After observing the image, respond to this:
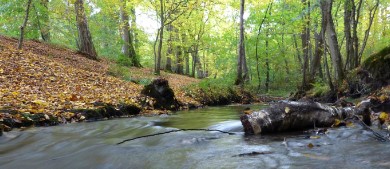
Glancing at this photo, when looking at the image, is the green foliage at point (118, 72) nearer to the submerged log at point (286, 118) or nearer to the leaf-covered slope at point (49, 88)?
the leaf-covered slope at point (49, 88)

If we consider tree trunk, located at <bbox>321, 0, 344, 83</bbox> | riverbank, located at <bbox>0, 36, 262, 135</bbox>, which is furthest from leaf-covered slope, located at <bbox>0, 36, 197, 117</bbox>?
tree trunk, located at <bbox>321, 0, 344, 83</bbox>

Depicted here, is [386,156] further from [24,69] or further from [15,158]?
[24,69]

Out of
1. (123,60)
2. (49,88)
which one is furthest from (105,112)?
(123,60)

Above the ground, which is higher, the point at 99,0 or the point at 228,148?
the point at 99,0

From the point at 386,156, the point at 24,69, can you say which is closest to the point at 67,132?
the point at 386,156

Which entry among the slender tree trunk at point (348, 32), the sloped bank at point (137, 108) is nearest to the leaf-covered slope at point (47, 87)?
the sloped bank at point (137, 108)

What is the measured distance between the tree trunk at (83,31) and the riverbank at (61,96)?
13.1 feet

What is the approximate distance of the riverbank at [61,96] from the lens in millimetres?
6305

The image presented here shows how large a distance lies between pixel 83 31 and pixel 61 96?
10.2 m

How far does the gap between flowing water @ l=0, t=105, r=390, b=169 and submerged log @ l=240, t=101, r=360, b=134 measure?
0.84 ft

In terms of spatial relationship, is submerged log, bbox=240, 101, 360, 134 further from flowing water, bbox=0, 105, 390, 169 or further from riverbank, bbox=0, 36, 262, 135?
riverbank, bbox=0, 36, 262, 135

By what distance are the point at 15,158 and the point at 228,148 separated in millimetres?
2538

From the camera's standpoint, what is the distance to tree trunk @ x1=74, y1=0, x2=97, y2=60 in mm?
16562

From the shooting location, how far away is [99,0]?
23438 mm
